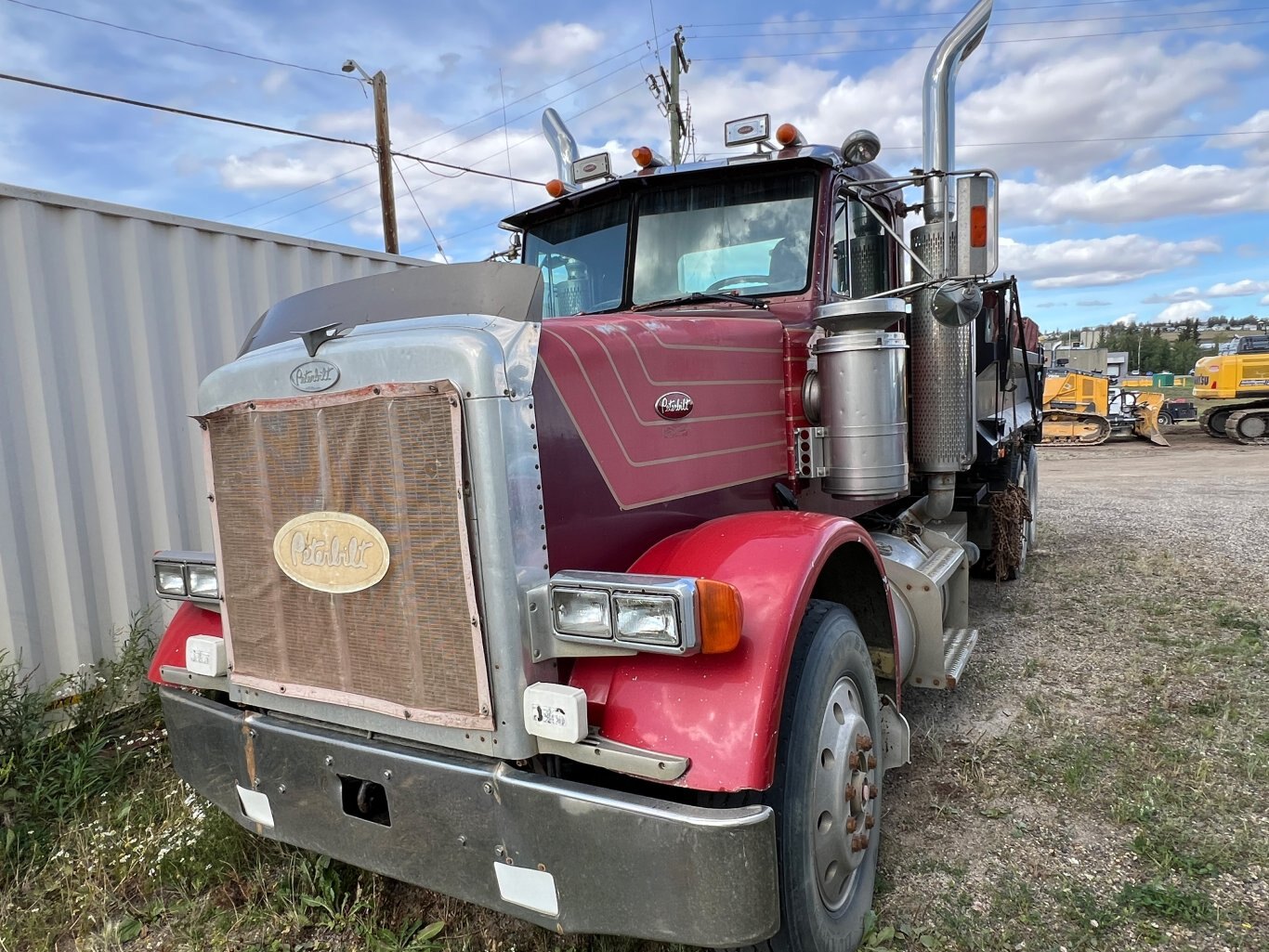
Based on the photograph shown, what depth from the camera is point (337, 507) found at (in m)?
2.02

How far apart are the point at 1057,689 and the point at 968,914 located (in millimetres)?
2131

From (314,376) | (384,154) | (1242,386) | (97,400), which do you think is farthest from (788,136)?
(1242,386)

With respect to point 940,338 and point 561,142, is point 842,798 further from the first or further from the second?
point 561,142

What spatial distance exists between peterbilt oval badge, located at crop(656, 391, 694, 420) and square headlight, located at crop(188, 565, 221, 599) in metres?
1.44

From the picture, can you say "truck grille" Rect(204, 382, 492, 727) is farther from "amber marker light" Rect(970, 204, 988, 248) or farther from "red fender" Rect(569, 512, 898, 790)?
"amber marker light" Rect(970, 204, 988, 248)

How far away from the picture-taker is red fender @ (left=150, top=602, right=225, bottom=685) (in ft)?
8.72

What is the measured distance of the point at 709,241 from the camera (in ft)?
11.1

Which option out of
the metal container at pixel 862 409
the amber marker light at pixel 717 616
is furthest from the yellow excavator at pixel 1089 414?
the amber marker light at pixel 717 616

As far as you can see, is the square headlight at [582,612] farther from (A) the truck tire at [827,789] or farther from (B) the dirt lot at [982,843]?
(B) the dirt lot at [982,843]

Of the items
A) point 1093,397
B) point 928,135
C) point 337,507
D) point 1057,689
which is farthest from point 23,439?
point 1093,397

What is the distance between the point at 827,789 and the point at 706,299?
1.86 meters

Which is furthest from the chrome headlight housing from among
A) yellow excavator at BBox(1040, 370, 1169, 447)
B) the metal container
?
yellow excavator at BBox(1040, 370, 1169, 447)

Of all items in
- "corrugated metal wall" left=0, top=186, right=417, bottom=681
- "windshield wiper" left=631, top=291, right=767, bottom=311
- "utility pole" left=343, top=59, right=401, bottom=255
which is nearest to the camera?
"windshield wiper" left=631, top=291, right=767, bottom=311

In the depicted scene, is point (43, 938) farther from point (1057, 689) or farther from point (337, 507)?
point (1057, 689)
